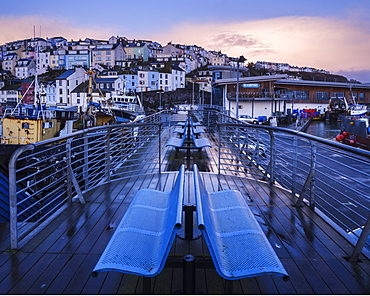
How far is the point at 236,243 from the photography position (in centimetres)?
221

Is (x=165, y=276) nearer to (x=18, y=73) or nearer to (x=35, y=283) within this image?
(x=35, y=283)

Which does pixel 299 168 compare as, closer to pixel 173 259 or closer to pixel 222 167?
pixel 222 167

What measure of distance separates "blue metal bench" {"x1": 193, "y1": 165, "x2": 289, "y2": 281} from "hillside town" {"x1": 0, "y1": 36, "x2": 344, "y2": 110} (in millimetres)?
51109

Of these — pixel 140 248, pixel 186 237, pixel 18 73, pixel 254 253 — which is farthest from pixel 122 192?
pixel 18 73

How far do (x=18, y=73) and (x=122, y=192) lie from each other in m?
115

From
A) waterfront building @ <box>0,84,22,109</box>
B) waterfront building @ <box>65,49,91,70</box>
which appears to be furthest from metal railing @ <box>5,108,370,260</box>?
waterfront building @ <box>65,49,91,70</box>

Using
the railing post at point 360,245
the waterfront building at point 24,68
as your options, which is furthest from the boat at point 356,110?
the waterfront building at point 24,68

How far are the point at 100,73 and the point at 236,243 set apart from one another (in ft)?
274

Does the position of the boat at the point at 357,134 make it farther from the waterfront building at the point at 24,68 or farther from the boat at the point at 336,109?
the waterfront building at the point at 24,68

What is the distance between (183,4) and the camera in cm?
1452

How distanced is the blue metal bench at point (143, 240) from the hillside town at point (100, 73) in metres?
51.1

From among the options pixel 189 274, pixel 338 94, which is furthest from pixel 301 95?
pixel 189 274

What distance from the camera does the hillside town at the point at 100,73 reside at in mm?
67650

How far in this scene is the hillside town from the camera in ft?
222
